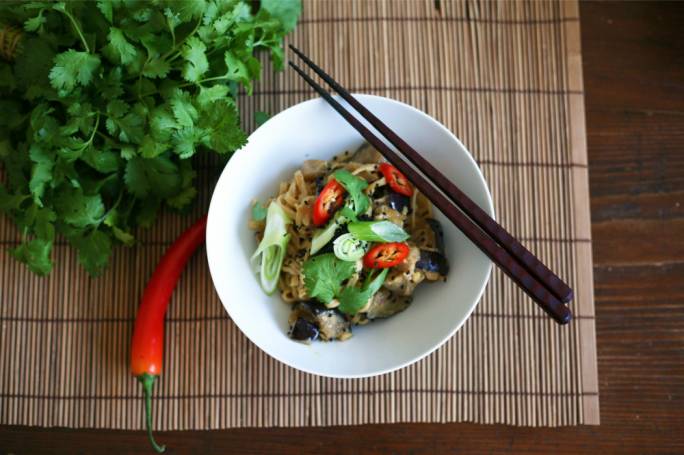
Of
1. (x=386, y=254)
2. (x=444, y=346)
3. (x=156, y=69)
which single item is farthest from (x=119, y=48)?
(x=444, y=346)

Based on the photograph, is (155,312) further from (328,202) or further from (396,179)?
(396,179)

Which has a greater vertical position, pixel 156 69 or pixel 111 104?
pixel 156 69

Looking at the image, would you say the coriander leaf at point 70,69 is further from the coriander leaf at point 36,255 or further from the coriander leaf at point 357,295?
the coriander leaf at point 357,295

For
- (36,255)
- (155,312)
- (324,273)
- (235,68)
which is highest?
(235,68)

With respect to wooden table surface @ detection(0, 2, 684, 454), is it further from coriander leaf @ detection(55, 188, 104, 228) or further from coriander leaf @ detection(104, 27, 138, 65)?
coriander leaf @ detection(104, 27, 138, 65)

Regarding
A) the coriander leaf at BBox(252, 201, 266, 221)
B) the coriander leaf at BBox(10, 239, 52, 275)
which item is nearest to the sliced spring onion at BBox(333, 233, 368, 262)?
the coriander leaf at BBox(252, 201, 266, 221)

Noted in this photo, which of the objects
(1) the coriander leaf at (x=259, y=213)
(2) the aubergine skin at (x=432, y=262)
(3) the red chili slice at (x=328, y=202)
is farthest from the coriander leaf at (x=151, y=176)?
(2) the aubergine skin at (x=432, y=262)
